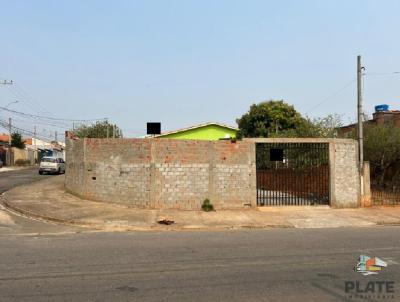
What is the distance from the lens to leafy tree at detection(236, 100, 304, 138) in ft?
133

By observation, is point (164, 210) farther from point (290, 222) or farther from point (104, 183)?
point (290, 222)

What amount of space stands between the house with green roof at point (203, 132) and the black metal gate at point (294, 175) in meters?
25.4

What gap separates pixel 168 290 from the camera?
640cm

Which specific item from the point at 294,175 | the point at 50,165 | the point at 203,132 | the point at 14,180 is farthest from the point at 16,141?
the point at 294,175

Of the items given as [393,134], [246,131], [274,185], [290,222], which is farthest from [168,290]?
[246,131]

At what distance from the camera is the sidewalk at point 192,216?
14.2 m

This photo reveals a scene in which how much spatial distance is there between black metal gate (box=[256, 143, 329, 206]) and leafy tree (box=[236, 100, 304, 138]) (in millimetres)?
18725

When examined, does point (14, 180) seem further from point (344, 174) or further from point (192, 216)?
point (344, 174)

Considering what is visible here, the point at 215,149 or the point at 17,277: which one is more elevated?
the point at 215,149

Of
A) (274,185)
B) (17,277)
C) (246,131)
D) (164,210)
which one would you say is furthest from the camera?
(246,131)

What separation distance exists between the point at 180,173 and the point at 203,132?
30268 millimetres

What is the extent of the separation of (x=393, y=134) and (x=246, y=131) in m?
21.0

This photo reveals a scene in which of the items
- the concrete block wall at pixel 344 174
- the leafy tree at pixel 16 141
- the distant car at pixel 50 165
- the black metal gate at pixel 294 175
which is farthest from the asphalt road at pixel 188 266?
the leafy tree at pixel 16 141

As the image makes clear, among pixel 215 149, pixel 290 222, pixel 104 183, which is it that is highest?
pixel 215 149
